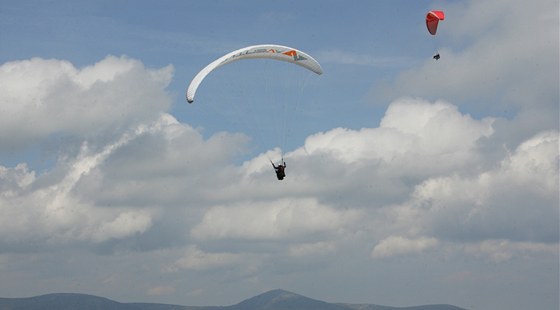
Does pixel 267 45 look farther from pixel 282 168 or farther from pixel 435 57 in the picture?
pixel 435 57

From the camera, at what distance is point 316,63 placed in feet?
257

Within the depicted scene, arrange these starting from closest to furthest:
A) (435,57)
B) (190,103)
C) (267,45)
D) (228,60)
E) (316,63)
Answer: (190,103) < (228,60) < (267,45) < (316,63) < (435,57)

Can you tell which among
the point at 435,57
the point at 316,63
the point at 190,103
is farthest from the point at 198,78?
the point at 435,57

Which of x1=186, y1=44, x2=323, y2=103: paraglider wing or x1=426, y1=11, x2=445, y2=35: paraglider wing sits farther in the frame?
x1=426, y1=11, x2=445, y2=35: paraglider wing

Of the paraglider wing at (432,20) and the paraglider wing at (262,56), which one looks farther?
the paraglider wing at (432,20)

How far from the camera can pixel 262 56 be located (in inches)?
2884

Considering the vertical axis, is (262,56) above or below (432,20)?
below

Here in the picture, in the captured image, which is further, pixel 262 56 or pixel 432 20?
pixel 432 20

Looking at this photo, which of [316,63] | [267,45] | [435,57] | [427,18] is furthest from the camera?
[427,18]

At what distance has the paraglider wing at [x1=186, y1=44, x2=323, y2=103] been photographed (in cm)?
6469

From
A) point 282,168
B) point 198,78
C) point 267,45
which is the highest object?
point 267,45

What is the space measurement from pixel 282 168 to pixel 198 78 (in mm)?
11573

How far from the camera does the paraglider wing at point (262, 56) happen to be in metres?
64.7

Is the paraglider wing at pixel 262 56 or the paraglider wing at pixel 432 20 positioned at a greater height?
the paraglider wing at pixel 432 20
